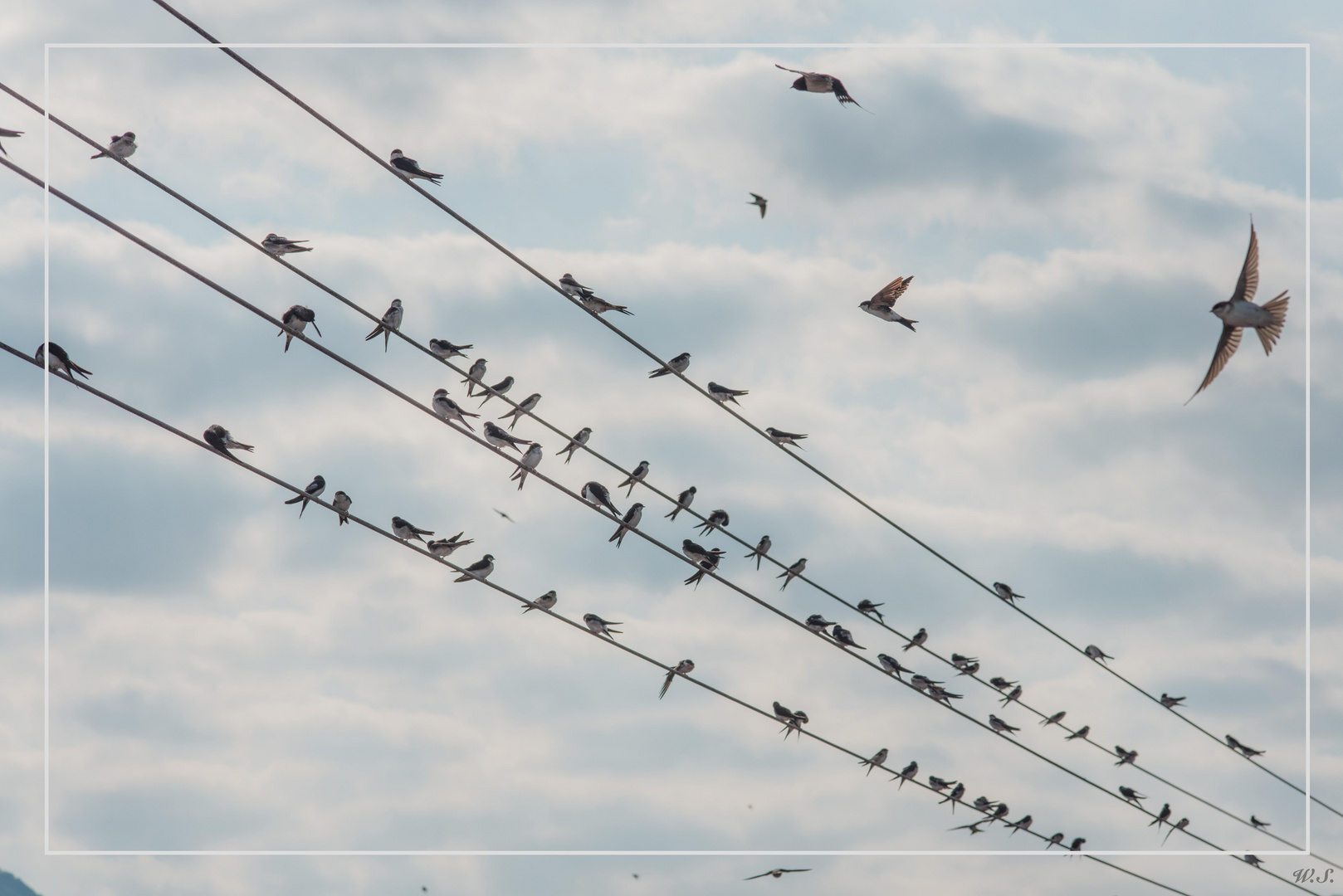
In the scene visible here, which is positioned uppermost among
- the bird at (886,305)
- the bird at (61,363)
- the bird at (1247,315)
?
the bird at (886,305)

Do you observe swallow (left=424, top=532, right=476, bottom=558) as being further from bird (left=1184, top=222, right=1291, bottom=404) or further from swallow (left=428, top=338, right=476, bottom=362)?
bird (left=1184, top=222, right=1291, bottom=404)

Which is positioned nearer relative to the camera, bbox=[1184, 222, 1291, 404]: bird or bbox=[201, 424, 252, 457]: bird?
bbox=[1184, 222, 1291, 404]: bird

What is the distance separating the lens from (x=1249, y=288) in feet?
38.7

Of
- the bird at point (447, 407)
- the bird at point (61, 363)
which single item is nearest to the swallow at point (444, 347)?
the bird at point (447, 407)

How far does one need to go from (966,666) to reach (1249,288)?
1322 cm

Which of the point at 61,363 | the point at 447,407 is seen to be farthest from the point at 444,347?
the point at 61,363

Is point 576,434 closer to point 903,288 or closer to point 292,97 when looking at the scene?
point 903,288

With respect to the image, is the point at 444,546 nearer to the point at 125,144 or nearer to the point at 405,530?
the point at 405,530

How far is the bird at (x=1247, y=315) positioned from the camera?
38.2ft

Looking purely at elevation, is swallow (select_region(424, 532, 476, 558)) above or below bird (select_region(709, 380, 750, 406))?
below

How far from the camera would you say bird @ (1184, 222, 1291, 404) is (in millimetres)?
11656

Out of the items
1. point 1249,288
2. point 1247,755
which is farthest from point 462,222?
point 1247,755

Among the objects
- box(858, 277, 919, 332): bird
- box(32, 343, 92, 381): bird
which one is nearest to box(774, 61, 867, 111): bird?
box(858, 277, 919, 332): bird

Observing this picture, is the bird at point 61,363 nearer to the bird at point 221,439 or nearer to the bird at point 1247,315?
the bird at point 221,439
